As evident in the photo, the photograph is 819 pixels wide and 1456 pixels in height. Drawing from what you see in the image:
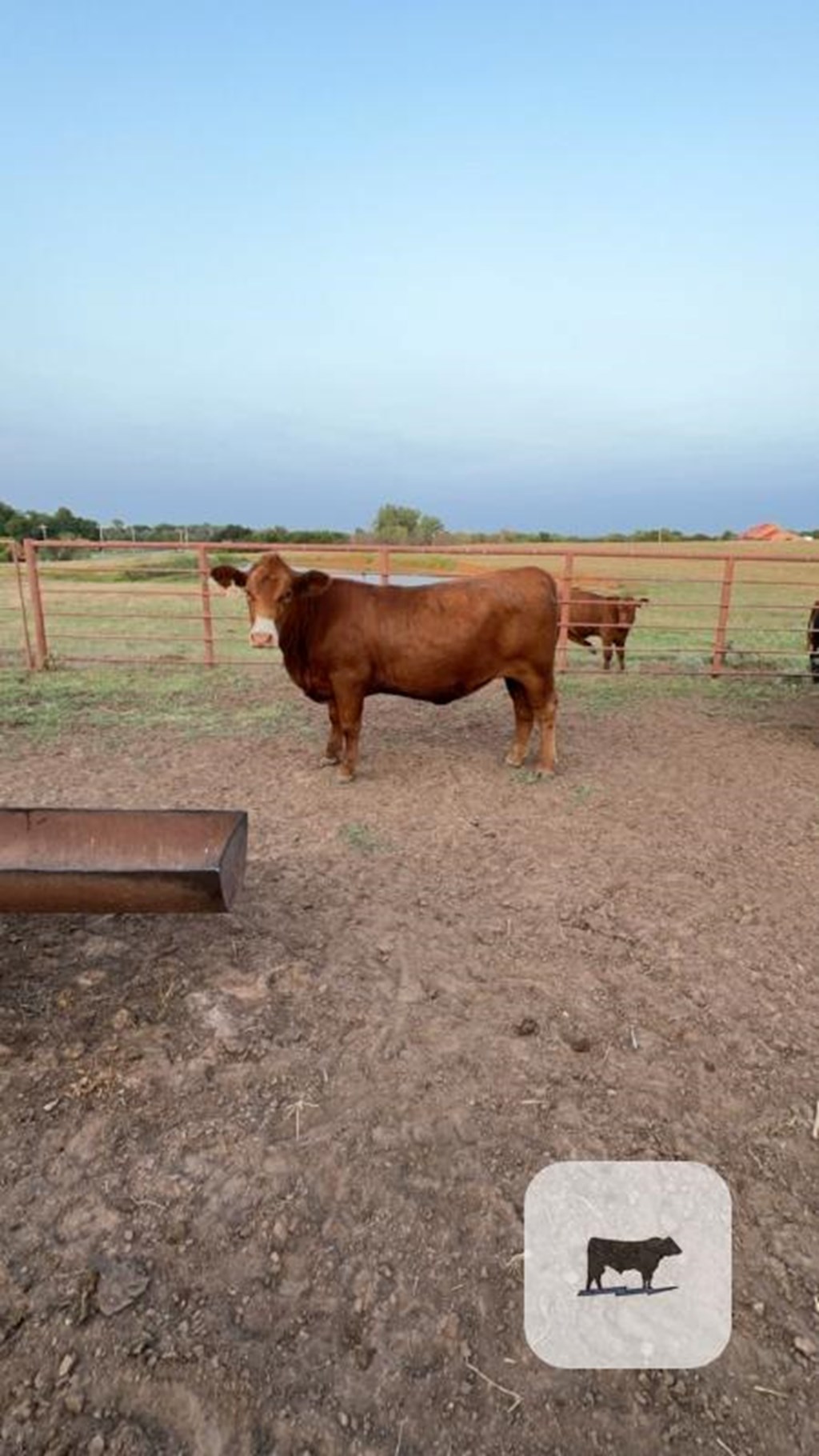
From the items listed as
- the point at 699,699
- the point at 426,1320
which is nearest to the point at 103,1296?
the point at 426,1320

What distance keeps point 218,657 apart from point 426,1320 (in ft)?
31.0

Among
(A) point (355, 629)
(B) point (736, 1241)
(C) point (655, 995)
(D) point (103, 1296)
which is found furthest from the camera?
(A) point (355, 629)

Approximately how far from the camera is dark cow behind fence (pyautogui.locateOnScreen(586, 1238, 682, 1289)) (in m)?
1.83

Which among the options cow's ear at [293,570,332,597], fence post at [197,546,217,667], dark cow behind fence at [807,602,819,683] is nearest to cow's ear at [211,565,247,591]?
cow's ear at [293,570,332,597]

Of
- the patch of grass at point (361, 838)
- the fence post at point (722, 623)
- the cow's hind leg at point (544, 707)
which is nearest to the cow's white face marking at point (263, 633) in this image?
the patch of grass at point (361, 838)

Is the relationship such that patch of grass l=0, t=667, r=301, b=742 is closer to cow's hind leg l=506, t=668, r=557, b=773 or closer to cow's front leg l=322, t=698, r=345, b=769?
cow's front leg l=322, t=698, r=345, b=769

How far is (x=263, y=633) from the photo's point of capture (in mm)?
4711

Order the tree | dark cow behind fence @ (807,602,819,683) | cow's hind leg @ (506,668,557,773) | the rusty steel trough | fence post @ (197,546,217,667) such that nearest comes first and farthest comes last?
the rusty steel trough
cow's hind leg @ (506,668,557,773)
fence post @ (197,546,217,667)
dark cow behind fence @ (807,602,819,683)
the tree

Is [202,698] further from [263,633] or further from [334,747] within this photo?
[263,633]

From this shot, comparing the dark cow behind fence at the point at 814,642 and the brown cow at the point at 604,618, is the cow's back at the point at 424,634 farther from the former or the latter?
the dark cow behind fence at the point at 814,642

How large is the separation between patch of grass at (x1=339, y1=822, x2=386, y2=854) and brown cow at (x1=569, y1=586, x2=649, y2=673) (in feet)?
19.6

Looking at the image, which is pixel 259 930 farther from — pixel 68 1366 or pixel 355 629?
pixel 355 629

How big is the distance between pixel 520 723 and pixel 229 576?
239cm

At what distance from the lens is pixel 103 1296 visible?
1750 mm
